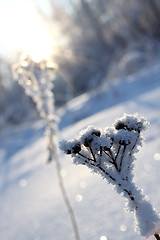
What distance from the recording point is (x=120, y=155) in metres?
1.30

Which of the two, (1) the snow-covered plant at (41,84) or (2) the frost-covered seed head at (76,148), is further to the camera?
(1) the snow-covered plant at (41,84)

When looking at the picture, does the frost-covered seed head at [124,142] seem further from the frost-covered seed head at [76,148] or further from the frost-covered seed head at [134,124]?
the frost-covered seed head at [76,148]

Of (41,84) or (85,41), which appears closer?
(41,84)

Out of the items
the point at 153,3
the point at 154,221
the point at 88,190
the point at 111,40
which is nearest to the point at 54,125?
the point at 88,190

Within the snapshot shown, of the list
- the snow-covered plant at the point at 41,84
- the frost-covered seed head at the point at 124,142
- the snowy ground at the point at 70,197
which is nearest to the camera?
the frost-covered seed head at the point at 124,142

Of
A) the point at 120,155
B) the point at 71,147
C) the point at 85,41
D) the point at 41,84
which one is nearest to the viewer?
the point at 71,147

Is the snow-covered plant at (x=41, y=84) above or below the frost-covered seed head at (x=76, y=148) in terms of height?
above

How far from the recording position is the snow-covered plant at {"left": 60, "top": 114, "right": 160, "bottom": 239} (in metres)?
1.19

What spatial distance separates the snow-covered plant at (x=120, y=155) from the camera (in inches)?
47.0

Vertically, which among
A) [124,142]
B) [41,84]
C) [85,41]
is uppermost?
[85,41]

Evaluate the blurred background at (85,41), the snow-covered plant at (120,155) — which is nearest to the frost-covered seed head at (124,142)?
the snow-covered plant at (120,155)

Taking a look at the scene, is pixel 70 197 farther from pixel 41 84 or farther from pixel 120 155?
pixel 120 155

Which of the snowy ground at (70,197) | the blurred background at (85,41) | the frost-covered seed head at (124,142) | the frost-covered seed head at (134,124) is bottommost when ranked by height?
the frost-covered seed head at (124,142)

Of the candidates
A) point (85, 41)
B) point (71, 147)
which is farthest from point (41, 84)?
point (85, 41)
